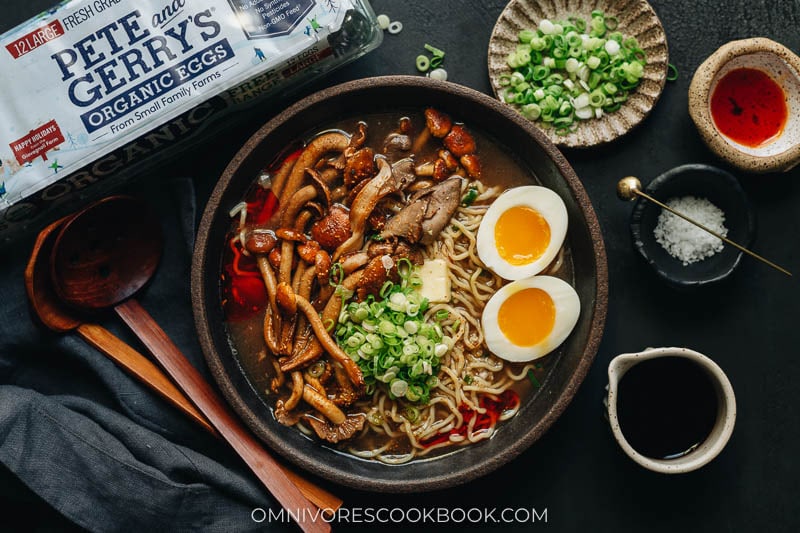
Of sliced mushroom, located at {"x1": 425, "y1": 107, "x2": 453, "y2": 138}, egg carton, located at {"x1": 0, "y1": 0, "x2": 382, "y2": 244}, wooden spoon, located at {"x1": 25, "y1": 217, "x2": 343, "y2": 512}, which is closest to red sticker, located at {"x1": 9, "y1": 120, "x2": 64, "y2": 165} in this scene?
egg carton, located at {"x1": 0, "y1": 0, "x2": 382, "y2": 244}

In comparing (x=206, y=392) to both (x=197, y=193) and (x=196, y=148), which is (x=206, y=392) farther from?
(x=196, y=148)

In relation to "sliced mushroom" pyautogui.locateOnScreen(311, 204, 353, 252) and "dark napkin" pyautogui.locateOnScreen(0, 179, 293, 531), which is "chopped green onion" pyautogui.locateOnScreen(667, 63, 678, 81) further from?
"dark napkin" pyautogui.locateOnScreen(0, 179, 293, 531)

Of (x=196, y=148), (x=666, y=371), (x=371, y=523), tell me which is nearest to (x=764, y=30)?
(x=666, y=371)

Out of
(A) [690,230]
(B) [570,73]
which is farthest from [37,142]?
(A) [690,230]

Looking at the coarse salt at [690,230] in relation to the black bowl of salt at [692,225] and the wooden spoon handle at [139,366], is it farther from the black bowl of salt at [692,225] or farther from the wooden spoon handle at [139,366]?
the wooden spoon handle at [139,366]

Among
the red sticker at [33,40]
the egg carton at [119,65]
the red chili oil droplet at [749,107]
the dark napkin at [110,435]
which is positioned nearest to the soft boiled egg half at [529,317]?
the red chili oil droplet at [749,107]
